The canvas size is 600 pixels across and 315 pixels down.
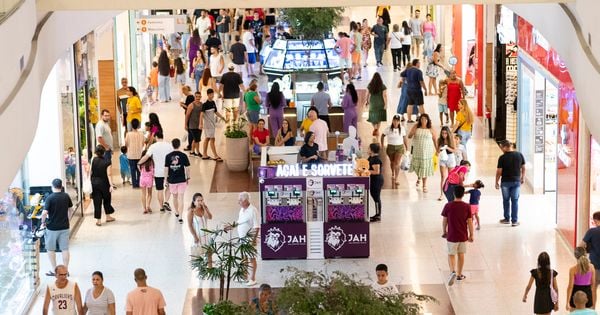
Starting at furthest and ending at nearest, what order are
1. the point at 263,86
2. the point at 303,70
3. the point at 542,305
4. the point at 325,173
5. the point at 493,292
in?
1. the point at 263,86
2. the point at 303,70
3. the point at 325,173
4. the point at 493,292
5. the point at 542,305

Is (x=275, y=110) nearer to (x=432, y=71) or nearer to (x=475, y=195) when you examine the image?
(x=475, y=195)

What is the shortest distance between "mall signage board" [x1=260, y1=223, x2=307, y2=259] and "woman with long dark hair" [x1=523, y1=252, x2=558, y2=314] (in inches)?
147

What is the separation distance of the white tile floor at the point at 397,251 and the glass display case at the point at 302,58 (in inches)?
250

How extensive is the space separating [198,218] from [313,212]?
1.42 meters

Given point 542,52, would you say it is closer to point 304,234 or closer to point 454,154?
point 454,154

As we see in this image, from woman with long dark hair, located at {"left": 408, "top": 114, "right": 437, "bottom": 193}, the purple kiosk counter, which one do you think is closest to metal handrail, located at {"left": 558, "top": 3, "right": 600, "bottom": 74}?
the purple kiosk counter

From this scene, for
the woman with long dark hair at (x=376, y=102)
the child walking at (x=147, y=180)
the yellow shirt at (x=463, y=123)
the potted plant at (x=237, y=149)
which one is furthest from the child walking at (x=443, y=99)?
the child walking at (x=147, y=180)

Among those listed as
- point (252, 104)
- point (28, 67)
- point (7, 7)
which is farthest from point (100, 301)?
point (252, 104)

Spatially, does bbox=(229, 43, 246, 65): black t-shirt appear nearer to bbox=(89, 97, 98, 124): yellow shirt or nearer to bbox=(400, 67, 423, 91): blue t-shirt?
bbox=(400, 67, 423, 91): blue t-shirt

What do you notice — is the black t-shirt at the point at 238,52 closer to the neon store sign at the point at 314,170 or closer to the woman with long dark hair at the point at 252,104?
the woman with long dark hair at the point at 252,104

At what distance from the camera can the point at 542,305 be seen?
13.6m

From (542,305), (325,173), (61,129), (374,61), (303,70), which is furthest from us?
(374,61)

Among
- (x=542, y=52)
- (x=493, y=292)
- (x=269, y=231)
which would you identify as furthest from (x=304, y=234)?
(x=542, y=52)

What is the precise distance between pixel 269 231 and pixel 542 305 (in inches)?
160
